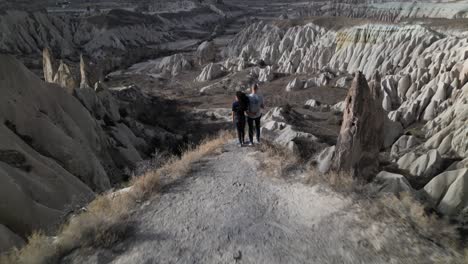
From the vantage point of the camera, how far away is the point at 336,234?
597cm

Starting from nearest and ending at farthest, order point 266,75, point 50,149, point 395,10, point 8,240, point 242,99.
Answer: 1. point 8,240
2. point 242,99
3. point 50,149
4. point 266,75
5. point 395,10

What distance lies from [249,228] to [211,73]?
1887 inches

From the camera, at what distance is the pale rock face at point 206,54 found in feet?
207

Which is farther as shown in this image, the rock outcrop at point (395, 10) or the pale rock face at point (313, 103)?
the rock outcrop at point (395, 10)

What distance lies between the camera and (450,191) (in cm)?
1235

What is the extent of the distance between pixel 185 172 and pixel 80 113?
13.3m

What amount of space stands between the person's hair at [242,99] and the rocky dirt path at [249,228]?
89.9 inches

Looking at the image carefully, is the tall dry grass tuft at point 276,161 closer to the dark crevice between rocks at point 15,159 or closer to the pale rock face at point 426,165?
the dark crevice between rocks at point 15,159

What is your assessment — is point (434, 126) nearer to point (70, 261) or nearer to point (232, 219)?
point (232, 219)

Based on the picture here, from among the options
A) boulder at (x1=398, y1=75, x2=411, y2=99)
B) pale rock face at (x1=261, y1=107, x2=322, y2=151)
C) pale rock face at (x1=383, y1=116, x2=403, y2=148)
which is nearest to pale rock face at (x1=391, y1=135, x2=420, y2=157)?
pale rock face at (x1=383, y1=116, x2=403, y2=148)

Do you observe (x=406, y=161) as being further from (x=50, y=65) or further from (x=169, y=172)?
(x=50, y=65)

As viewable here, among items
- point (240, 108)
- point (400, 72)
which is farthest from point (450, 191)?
point (400, 72)

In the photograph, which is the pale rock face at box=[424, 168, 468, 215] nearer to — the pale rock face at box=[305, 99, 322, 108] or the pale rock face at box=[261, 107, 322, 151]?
the pale rock face at box=[261, 107, 322, 151]

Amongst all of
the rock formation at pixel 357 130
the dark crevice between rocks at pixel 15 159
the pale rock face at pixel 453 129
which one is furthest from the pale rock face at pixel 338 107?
the dark crevice between rocks at pixel 15 159
